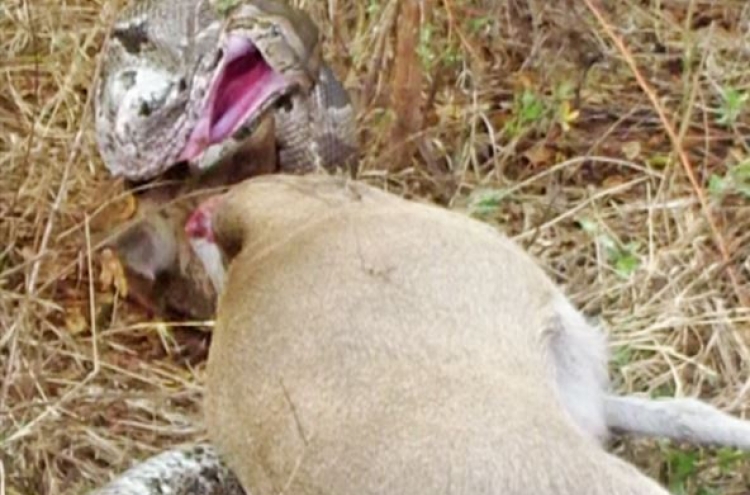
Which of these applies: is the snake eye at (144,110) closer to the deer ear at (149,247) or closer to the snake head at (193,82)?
the snake head at (193,82)

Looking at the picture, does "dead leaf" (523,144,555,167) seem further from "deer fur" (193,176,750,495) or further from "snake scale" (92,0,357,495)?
"deer fur" (193,176,750,495)

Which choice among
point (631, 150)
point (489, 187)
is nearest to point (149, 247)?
point (489, 187)

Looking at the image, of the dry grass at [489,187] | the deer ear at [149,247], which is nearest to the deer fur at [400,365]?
the dry grass at [489,187]

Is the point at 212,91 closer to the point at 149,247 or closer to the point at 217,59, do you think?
the point at 217,59

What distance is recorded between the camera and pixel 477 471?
8.75 feet

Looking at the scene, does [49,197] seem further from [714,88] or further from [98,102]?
[714,88]

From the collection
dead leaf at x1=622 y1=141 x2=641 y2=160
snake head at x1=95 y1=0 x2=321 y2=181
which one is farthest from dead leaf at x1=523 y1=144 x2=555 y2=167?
snake head at x1=95 y1=0 x2=321 y2=181

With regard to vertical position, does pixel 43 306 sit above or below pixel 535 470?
below

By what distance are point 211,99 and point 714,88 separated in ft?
4.69

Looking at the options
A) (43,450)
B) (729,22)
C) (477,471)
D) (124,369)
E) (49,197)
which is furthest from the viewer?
(729,22)

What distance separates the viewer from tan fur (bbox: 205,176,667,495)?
107 inches

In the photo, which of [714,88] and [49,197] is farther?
[714,88]

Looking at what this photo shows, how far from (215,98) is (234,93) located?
7 centimetres

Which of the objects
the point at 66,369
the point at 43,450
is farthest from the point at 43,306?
the point at 43,450
